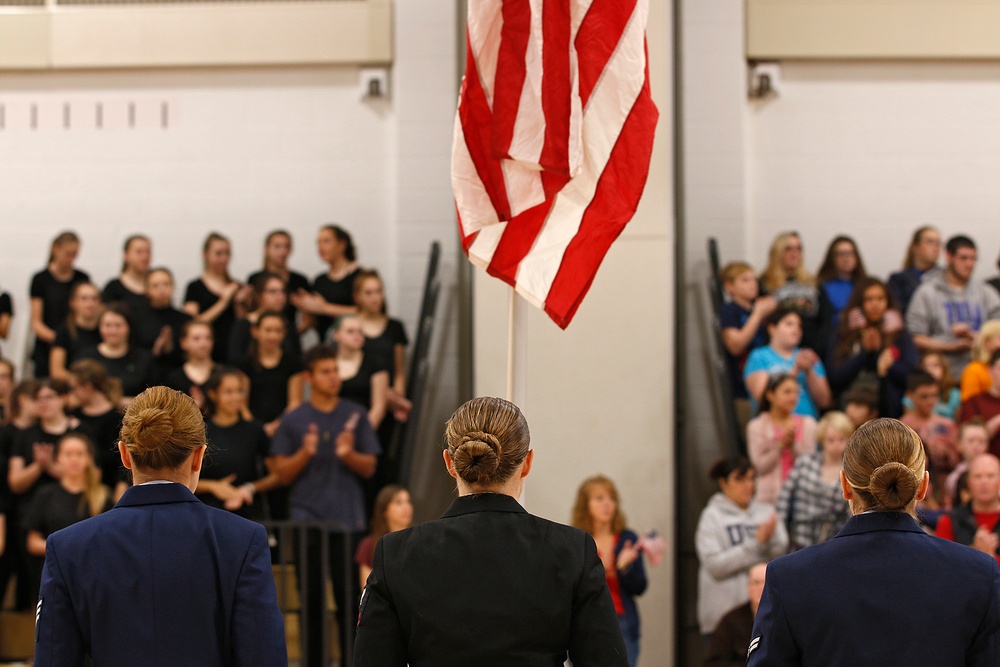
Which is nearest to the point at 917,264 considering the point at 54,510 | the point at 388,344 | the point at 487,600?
the point at 388,344

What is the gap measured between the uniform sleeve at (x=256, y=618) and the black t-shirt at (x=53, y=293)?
20.7ft

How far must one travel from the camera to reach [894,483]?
8.63 ft

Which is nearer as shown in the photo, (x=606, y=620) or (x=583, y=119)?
(x=606, y=620)

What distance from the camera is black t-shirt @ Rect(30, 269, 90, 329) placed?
28.1 ft

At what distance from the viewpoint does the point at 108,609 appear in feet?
8.46

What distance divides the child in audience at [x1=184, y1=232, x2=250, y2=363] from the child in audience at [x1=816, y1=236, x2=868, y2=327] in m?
3.68

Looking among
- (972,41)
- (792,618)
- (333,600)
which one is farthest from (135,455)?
(972,41)

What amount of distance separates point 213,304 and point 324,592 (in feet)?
8.72

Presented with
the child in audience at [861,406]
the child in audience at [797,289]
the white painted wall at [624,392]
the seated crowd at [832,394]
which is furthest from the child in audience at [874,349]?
the white painted wall at [624,392]

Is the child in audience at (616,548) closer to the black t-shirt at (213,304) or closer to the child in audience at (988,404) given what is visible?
the child in audience at (988,404)

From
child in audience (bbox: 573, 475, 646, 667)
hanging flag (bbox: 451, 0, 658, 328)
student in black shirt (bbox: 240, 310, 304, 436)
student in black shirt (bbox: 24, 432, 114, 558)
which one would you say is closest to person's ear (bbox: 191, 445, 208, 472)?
hanging flag (bbox: 451, 0, 658, 328)

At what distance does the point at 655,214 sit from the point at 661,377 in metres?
0.97

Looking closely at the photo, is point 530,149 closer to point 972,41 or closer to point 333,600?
point 333,600

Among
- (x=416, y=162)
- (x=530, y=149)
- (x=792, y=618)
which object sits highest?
(x=416, y=162)
